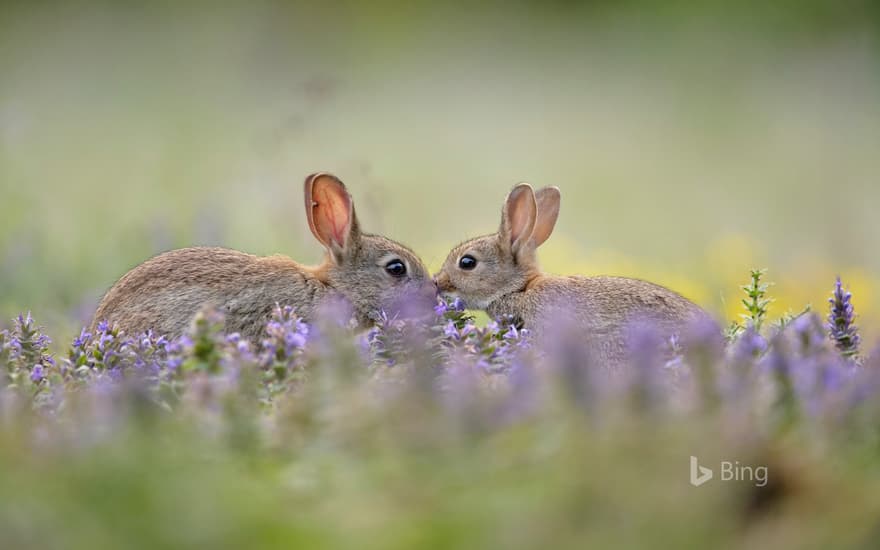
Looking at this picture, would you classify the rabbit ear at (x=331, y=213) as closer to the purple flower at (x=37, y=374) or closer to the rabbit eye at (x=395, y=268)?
the rabbit eye at (x=395, y=268)

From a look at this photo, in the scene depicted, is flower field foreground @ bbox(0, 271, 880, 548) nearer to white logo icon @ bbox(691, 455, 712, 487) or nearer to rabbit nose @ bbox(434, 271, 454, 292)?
white logo icon @ bbox(691, 455, 712, 487)

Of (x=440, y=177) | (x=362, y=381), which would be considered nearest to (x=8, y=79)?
(x=440, y=177)

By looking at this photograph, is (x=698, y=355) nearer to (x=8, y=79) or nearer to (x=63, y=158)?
(x=63, y=158)

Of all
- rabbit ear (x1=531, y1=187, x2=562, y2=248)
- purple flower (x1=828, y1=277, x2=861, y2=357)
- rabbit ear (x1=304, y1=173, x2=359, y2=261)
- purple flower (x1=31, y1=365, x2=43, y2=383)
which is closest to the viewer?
purple flower (x1=31, y1=365, x2=43, y2=383)

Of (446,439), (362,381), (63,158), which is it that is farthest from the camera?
(63,158)

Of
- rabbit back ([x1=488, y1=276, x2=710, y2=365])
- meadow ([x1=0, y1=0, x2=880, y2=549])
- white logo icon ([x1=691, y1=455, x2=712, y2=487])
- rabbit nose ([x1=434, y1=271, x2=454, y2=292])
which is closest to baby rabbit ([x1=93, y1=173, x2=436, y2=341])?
rabbit nose ([x1=434, y1=271, x2=454, y2=292])

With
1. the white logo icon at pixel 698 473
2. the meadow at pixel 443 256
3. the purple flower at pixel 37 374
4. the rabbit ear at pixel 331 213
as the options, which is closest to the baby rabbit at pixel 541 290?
the meadow at pixel 443 256

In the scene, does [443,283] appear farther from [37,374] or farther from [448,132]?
[448,132]
